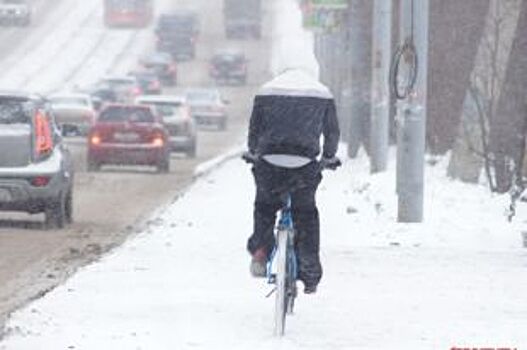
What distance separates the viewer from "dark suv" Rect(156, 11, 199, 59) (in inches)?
3506

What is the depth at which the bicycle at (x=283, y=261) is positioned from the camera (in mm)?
10484

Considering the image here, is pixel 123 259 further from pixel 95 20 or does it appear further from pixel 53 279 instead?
pixel 95 20

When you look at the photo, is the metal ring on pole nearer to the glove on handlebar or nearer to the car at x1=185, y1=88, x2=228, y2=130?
the glove on handlebar

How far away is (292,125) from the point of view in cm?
1073

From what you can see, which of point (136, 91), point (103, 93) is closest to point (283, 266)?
point (103, 93)

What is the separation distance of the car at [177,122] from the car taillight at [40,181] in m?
22.4

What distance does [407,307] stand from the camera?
12.2 metres

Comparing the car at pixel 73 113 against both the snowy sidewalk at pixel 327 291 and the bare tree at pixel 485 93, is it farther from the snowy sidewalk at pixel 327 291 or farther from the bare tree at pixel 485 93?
the snowy sidewalk at pixel 327 291

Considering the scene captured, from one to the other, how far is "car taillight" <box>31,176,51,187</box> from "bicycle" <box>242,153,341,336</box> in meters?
8.69

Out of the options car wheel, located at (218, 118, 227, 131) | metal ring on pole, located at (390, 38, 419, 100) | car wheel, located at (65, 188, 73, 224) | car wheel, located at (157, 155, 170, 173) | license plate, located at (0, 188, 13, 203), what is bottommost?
car wheel, located at (218, 118, 227, 131)

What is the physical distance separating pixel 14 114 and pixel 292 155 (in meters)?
9.60

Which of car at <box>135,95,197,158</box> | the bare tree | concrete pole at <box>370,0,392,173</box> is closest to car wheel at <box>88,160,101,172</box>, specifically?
car at <box>135,95,197,158</box>

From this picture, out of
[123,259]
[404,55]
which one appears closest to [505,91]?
[404,55]

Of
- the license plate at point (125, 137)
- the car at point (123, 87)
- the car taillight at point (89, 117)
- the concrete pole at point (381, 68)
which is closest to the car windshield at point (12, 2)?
the car at point (123, 87)
